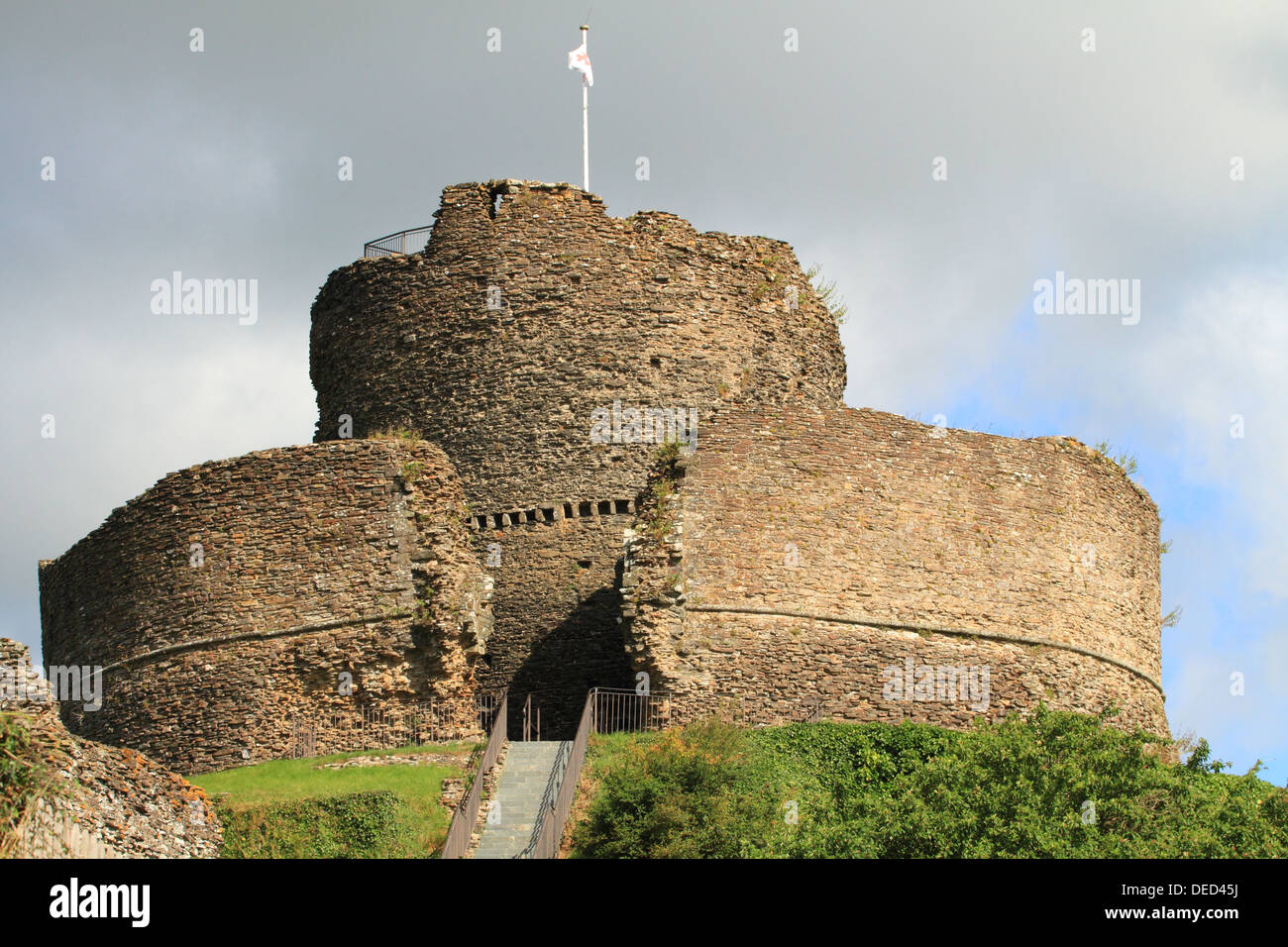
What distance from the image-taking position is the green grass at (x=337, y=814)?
2523 centimetres

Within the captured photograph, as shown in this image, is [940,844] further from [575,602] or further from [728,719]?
[575,602]

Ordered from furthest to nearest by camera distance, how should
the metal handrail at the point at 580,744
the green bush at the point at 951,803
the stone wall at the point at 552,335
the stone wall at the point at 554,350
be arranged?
the stone wall at the point at 552,335
the stone wall at the point at 554,350
the metal handrail at the point at 580,744
the green bush at the point at 951,803

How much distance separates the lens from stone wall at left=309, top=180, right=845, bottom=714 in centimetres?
3344

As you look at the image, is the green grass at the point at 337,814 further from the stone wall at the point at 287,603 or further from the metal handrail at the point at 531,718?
the metal handrail at the point at 531,718

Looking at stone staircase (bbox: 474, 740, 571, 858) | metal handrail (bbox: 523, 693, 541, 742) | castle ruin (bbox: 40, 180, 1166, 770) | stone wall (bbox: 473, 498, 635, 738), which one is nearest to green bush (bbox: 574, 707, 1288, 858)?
stone staircase (bbox: 474, 740, 571, 858)

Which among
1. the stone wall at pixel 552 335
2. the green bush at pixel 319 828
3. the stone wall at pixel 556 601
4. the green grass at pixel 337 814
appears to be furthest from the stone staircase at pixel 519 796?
the stone wall at pixel 552 335

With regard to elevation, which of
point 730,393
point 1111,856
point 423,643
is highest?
point 730,393

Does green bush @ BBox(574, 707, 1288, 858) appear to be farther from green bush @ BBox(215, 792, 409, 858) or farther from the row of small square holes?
the row of small square holes

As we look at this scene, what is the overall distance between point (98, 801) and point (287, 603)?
8324 millimetres

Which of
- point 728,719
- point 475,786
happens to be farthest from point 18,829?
point 728,719

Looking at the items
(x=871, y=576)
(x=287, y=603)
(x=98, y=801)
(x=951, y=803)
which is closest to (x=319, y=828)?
(x=98, y=801)

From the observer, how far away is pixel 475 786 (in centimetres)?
2648

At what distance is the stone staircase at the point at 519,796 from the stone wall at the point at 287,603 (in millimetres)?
2164

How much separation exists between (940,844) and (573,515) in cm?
1284
